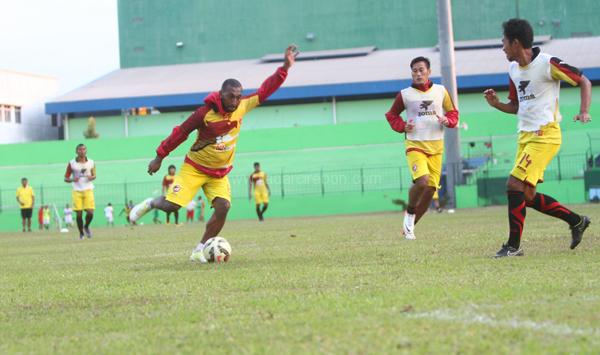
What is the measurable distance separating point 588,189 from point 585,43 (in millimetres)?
24226

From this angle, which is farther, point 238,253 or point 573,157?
point 573,157

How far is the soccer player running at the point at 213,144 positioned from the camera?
11.0 m

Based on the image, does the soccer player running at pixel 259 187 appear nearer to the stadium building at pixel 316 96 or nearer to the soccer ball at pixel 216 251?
the stadium building at pixel 316 96

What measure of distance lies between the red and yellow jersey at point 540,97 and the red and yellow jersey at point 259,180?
2586cm

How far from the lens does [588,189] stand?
39281 millimetres

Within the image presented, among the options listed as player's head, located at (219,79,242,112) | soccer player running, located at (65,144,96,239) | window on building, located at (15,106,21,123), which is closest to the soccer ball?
player's head, located at (219,79,242,112)

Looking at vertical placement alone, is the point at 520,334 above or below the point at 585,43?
below

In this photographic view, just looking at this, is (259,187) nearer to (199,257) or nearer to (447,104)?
(447,104)

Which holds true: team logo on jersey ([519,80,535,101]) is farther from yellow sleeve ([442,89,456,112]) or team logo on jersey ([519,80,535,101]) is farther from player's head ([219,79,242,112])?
yellow sleeve ([442,89,456,112])

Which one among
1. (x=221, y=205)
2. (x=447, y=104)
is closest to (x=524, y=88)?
(x=221, y=205)

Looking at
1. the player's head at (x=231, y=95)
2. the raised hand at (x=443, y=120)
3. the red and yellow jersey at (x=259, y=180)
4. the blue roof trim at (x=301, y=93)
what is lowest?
the red and yellow jersey at (x=259, y=180)

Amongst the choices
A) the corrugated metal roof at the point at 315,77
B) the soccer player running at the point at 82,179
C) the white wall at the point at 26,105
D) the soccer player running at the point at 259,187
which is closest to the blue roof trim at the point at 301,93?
the corrugated metal roof at the point at 315,77

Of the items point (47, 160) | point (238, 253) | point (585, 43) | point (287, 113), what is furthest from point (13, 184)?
point (238, 253)

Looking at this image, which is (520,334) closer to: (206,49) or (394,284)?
(394,284)
